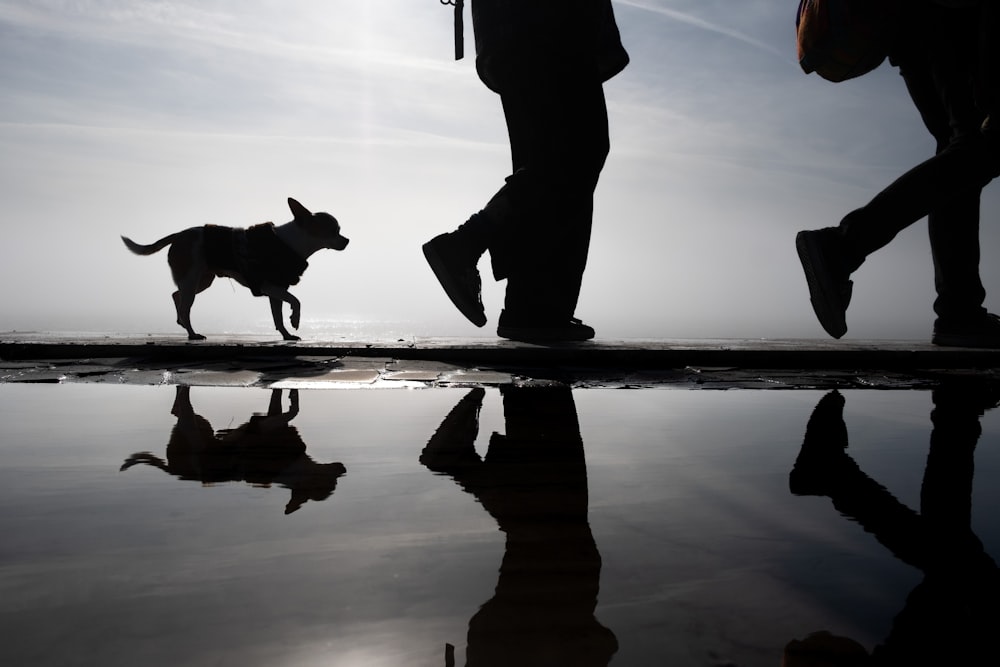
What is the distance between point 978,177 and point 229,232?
14.5 ft

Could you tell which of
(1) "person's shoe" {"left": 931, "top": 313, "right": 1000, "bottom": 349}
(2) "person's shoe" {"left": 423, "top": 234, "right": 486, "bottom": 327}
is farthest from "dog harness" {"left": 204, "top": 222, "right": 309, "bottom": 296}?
(1) "person's shoe" {"left": 931, "top": 313, "right": 1000, "bottom": 349}

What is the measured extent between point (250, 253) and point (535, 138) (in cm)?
205

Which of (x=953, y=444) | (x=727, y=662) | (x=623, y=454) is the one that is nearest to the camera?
(x=727, y=662)

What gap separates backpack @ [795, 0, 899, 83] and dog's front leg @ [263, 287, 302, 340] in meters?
3.50

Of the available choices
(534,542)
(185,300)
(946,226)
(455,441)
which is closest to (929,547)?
(534,542)

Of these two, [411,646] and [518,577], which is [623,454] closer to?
[518,577]

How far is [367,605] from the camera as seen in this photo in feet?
2.21

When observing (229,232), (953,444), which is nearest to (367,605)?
(953,444)

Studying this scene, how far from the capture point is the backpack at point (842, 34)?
3635mm

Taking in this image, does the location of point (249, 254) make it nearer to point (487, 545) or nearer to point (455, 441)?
point (455, 441)

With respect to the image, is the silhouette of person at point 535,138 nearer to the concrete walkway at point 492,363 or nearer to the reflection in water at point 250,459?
the concrete walkway at point 492,363

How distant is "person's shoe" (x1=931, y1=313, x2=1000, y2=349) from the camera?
173 inches

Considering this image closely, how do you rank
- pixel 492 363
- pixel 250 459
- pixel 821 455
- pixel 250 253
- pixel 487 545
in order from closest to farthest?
1. pixel 487 545
2. pixel 250 459
3. pixel 821 455
4. pixel 492 363
5. pixel 250 253

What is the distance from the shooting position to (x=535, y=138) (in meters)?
4.27
